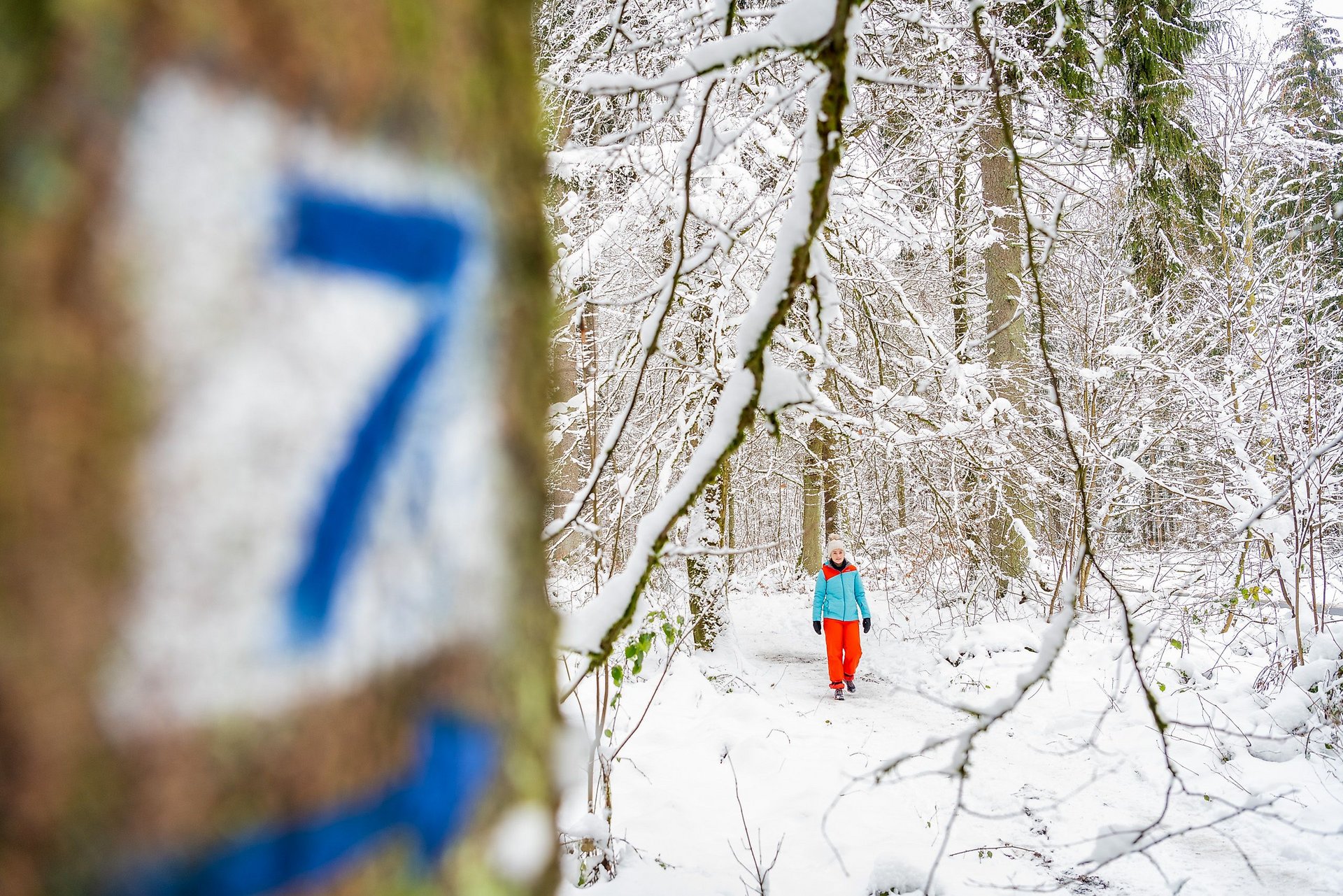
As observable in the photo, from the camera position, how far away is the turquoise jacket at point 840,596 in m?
6.89

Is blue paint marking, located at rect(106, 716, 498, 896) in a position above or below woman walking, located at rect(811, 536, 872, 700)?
above

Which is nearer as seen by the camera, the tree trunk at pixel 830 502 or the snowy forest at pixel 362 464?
the snowy forest at pixel 362 464

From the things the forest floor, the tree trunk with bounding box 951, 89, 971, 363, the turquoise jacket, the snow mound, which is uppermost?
the tree trunk with bounding box 951, 89, 971, 363

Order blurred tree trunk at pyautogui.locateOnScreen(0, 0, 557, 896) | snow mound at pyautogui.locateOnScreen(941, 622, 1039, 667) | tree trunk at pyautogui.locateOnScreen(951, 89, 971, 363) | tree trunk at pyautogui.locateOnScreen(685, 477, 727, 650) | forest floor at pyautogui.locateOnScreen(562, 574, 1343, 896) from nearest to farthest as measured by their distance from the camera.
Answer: blurred tree trunk at pyautogui.locateOnScreen(0, 0, 557, 896) → forest floor at pyautogui.locateOnScreen(562, 574, 1343, 896) → tree trunk at pyautogui.locateOnScreen(951, 89, 971, 363) → snow mound at pyautogui.locateOnScreen(941, 622, 1039, 667) → tree trunk at pyautogui.locateOnScreen(685, 477, 727, 650)

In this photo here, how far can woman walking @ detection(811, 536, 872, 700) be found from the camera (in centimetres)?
686

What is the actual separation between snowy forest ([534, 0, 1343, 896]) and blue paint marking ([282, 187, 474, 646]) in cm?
36

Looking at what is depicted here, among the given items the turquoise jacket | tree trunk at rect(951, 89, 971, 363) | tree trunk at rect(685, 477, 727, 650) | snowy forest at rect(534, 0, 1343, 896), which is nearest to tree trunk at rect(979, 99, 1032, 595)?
snowy forest at rect(534, 0, 1343, 896)

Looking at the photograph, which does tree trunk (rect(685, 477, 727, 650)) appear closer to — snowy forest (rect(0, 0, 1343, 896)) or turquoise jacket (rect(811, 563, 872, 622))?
turquoise jacket (rect(811, 563, 872, 622))

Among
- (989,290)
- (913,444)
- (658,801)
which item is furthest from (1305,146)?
(658,801)

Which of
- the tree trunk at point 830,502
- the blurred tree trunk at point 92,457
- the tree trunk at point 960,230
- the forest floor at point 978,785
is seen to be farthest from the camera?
the tree trunk at point 830,502

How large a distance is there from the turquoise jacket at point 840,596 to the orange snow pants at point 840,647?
0.07 metres

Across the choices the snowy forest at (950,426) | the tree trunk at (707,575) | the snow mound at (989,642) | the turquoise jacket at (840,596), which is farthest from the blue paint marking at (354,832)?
the snow mound at (989,642)

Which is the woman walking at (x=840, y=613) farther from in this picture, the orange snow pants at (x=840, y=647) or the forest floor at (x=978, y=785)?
the forest floor at (x=978, y=785)

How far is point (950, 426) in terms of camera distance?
13.4ft
